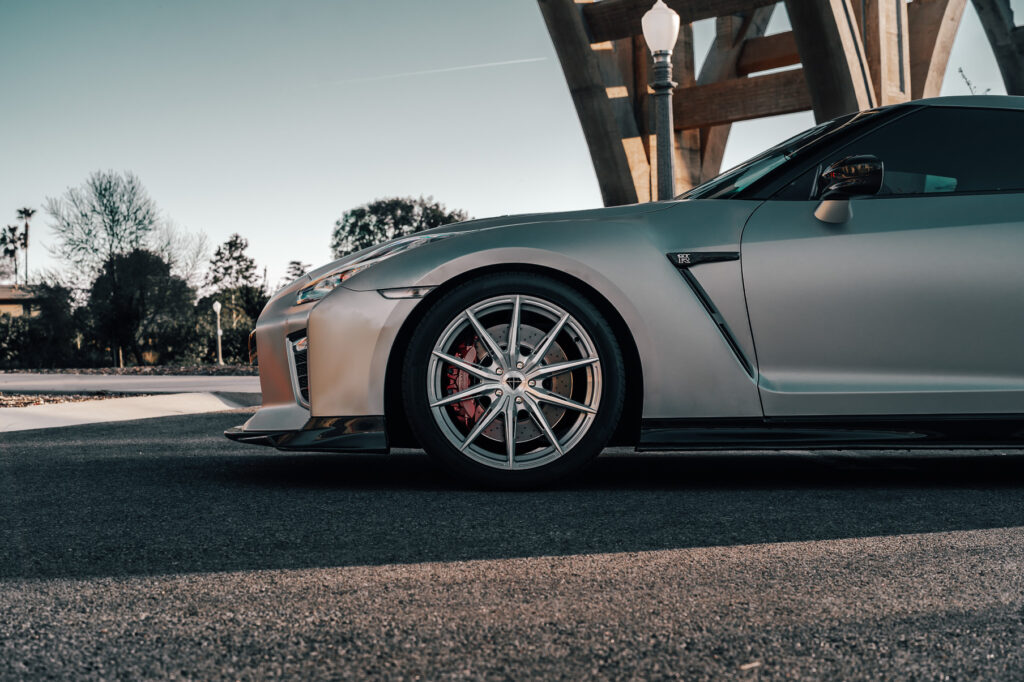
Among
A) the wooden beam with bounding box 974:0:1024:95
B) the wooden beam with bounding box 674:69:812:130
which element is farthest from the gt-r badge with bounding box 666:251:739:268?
the wooden beam with bounding box 974:0:1024:95

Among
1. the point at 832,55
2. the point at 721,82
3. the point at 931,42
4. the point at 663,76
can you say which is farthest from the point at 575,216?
the point at 931,42

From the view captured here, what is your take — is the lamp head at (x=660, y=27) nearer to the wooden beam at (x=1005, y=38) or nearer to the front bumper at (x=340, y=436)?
the front bumper at (x=340, y=436)

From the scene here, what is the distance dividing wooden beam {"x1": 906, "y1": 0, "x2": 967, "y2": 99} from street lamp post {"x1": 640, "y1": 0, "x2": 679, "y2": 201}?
5.46 metres

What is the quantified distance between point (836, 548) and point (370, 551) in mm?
1252

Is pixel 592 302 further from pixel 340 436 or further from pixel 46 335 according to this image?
pixel 46 335

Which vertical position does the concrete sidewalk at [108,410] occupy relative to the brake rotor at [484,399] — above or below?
below

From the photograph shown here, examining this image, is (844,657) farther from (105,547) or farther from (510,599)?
(105,547)

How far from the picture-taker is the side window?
359cm

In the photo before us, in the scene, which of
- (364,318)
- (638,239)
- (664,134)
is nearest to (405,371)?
(364,318)

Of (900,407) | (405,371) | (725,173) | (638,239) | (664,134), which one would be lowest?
(900,407)

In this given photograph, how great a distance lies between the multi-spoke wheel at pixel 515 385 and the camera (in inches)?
133

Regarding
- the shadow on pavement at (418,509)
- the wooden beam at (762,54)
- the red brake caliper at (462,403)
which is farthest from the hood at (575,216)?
the wooden beam at (762,54)

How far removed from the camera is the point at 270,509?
10.2 ft

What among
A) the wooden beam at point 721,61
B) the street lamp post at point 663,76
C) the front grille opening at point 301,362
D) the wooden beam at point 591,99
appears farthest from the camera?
the wooden beam at point 721,61
